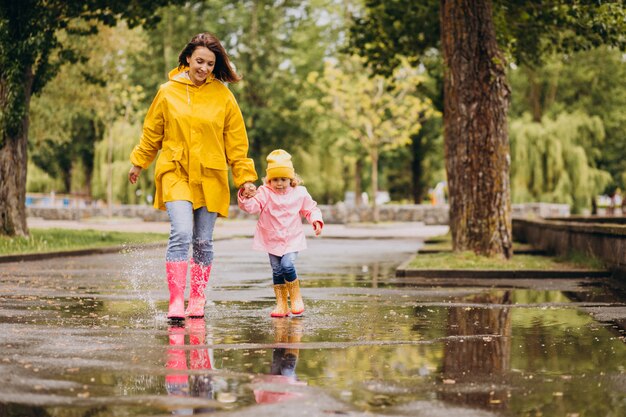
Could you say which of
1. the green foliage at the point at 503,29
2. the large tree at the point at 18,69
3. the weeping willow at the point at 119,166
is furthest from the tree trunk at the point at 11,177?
the weeping willow at the point at 119,166

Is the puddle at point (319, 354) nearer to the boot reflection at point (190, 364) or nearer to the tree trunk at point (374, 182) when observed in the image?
the boot reflection at point (190, 364)

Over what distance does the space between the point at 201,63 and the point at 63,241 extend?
664 inches

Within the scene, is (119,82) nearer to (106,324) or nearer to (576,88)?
(576,88)

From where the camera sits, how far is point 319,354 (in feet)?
23.8

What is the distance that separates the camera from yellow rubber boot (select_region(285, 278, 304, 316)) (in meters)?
9.75

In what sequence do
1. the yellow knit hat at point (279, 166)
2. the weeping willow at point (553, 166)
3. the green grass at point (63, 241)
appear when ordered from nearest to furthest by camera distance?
the yellow knit hat at point (279, 166) → the green grass at point (63, 241) → the weeping willow at point (553, 166)

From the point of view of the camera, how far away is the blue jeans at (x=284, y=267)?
31.9ft

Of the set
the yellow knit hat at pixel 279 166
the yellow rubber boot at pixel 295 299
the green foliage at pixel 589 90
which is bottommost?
the yellow rubber boot at pixel 295 299

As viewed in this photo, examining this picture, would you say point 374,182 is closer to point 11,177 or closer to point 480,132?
point 11,177

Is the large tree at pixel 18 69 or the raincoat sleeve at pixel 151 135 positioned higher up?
the large tree at pixel 18 69

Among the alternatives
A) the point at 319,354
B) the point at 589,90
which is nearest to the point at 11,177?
the point at 319,354

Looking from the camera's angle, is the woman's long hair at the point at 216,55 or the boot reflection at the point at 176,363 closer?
the boot reflection at the point at 176,363

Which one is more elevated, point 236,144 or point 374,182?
point 374,182

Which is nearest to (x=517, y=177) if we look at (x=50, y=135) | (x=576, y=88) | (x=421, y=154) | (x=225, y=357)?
(x=576, y=88)
